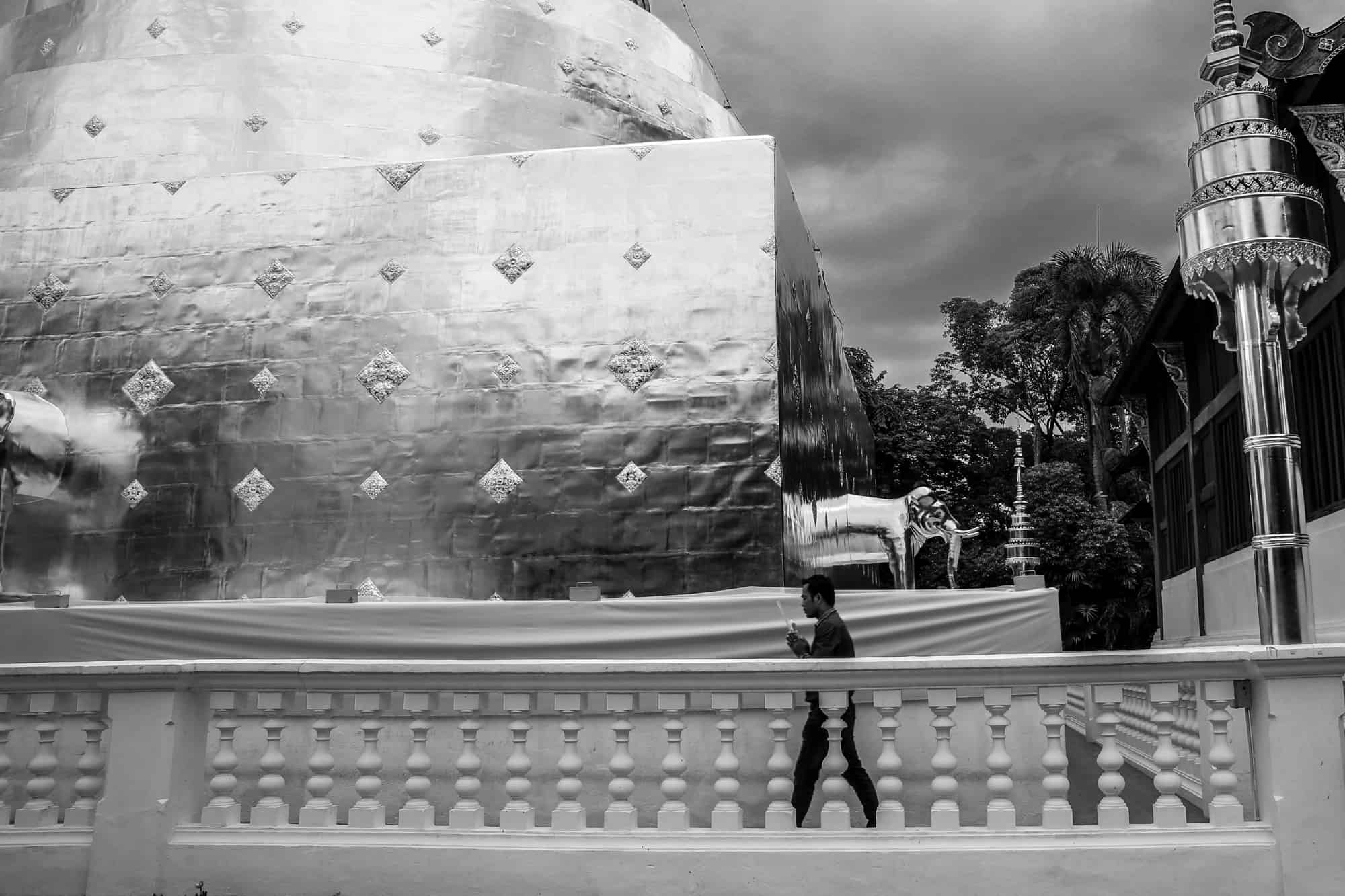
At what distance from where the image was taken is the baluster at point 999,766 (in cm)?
407

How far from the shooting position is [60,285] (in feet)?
27.6

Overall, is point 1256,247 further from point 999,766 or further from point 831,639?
point 831,639

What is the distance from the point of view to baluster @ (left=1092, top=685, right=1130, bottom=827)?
13.2 feet

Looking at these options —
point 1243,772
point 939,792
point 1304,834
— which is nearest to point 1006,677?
point 939,792

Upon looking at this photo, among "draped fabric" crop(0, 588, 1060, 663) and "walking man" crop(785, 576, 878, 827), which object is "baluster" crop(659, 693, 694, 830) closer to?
"walking man" crop(785, 576, 878, 827)

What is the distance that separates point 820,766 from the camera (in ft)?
16.3

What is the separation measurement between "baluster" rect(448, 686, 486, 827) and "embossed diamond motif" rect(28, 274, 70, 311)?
5.69 meters

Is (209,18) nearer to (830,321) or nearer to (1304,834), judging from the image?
(830,321)

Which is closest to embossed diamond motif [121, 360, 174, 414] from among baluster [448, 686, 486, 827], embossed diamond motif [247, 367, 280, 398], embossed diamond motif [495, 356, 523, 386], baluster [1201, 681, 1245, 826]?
embossed diamond motif [247, 367, 280, 398]

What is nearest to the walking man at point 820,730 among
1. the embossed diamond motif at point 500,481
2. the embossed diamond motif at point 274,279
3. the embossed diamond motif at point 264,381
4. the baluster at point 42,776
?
the embossed diamond motif at point 500,481

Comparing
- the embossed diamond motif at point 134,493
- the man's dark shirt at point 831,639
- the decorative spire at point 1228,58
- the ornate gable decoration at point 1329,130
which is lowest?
the man's dark shirt at point 831,639

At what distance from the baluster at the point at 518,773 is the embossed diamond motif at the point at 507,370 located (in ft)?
11.8

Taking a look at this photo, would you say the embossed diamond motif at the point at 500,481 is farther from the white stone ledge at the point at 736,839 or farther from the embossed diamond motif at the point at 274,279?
the white stone ledge at the point at 736,839

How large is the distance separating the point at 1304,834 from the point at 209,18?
962cm
